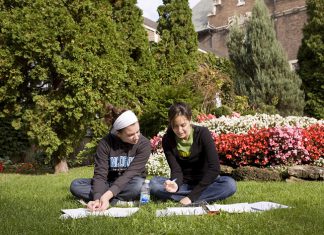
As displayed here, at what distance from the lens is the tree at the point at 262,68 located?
18.3m

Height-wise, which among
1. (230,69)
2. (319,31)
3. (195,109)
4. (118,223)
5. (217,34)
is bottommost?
(118,223)

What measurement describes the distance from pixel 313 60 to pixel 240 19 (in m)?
11.0

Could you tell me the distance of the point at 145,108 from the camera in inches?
575

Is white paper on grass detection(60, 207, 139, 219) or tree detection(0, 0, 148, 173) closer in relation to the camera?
white paper on grass detection(60, 207, 139, 219)

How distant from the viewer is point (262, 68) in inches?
756

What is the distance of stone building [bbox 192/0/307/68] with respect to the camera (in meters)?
29.6

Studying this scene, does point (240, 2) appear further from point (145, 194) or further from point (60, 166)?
point (145, 194)

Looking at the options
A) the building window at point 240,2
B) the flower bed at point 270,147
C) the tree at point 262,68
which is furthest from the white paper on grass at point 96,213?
the building window at point 240,2

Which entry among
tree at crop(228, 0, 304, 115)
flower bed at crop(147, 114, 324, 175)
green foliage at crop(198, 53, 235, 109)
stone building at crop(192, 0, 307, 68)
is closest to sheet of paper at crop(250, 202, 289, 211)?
flower bed at crop(147, 114, 324, 175)

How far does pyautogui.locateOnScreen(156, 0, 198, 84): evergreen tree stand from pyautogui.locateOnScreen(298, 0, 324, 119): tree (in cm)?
477

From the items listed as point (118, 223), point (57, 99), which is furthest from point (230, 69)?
point (118, 223)

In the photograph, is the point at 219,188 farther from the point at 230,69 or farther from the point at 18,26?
the point at 230,69

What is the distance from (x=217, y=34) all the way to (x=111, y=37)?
23.9 meters

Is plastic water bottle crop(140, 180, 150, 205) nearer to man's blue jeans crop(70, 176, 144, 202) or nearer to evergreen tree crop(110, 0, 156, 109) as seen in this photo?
man's blue jeans crop(70, 176, 144, 202)
